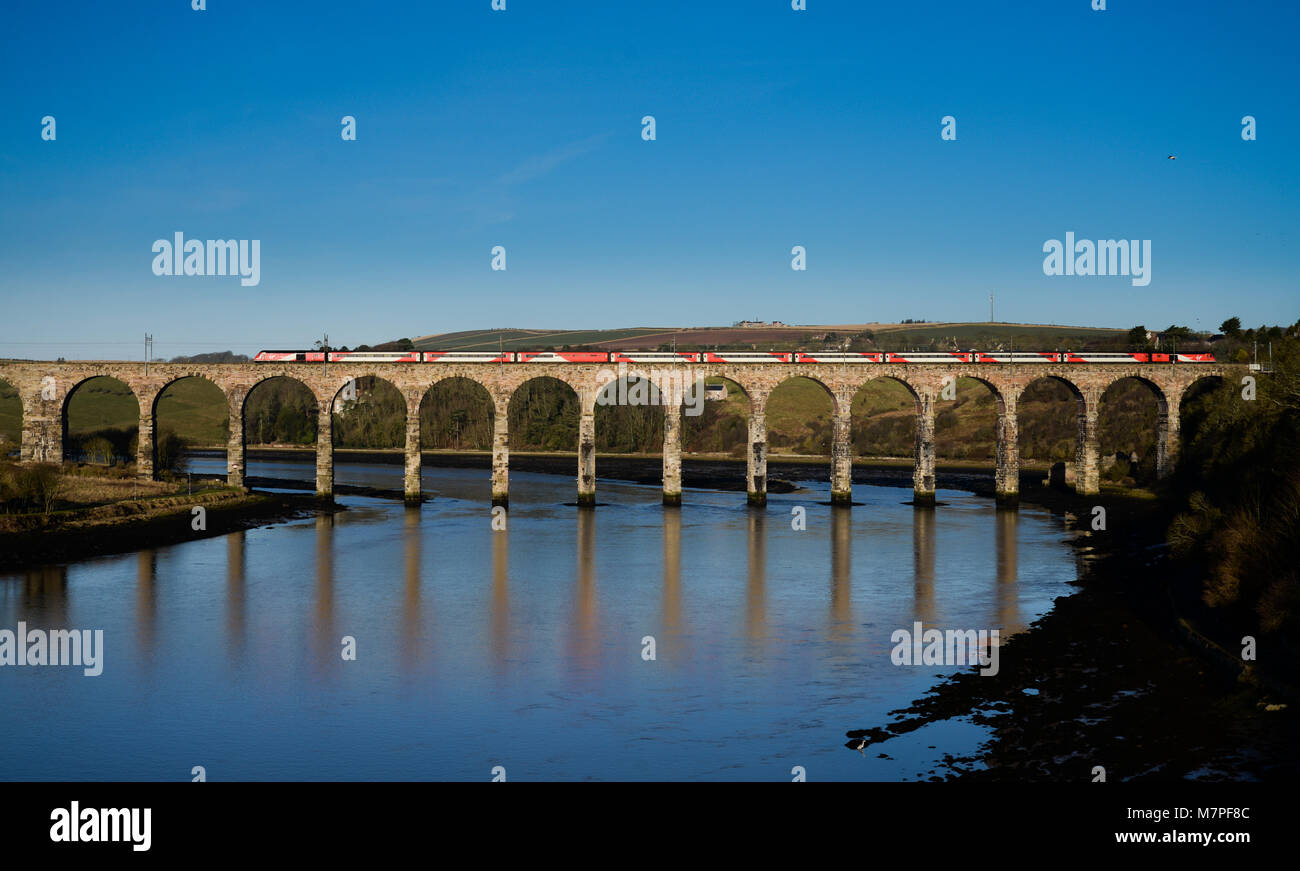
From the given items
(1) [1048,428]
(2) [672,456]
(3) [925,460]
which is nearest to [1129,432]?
(1) [1048,428]

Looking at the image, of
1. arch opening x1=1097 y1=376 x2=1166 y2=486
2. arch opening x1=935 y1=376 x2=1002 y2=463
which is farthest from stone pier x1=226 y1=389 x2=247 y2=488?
arch opening x1=935 y1=376 x2=1002 y2=463

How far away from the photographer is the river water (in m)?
18.4

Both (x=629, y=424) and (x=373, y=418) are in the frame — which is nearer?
(x=629, y=424)

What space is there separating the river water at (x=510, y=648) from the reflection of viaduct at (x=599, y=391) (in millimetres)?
8808

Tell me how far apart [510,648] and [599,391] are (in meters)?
35.1

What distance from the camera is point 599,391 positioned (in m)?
61.3

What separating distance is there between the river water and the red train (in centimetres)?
1264

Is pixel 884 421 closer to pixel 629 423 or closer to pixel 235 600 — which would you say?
pixel 629 423

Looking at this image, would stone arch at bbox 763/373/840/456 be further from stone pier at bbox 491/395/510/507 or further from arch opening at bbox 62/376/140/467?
arch opening at bbox 62/376/140/467

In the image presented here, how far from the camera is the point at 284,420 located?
122 metres

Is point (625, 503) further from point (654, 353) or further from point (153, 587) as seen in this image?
Result: point (153, 587)
